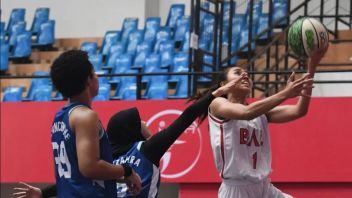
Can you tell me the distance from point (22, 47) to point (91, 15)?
232 centimetres

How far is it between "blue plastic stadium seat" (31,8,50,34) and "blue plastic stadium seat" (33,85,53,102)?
4.09m

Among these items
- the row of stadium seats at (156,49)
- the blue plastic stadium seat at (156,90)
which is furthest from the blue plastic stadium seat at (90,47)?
the blue plastic stadium seat at (156,90)

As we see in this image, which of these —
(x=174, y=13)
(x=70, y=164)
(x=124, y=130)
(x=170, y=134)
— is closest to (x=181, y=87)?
(x=174, y=13)

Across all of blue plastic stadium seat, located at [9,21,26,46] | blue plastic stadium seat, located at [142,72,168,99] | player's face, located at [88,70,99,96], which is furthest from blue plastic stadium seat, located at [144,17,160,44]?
player's face, located at [88,70,99,96]

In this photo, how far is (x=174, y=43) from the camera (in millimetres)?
15039

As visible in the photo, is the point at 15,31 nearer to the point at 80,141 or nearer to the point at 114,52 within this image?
the point at 114,52

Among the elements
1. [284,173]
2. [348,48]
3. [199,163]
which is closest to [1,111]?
[199,163]

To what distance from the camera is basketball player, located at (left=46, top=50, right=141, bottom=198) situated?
3557mm

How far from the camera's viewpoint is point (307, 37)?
4871mm

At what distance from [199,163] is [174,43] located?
6.41m

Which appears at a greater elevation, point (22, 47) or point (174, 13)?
point (174, 13)

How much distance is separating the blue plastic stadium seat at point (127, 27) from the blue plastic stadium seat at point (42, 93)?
293 centimetres

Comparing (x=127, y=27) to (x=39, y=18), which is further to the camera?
(x=39, y=18)

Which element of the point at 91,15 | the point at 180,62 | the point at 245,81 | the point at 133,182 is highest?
the point at 91,15
